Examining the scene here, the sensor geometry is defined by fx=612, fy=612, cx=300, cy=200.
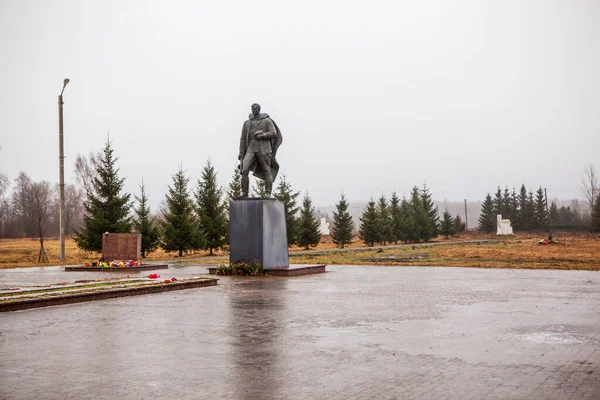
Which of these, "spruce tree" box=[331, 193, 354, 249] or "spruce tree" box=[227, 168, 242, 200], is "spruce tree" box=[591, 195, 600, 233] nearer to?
"spruce tree" box=[331, 193, 354, 249]

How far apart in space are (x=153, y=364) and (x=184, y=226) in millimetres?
27575

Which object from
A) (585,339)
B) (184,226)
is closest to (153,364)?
(585,339)

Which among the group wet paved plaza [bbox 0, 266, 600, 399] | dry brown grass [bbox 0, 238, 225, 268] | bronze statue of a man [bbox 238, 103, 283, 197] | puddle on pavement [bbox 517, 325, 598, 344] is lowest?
puddle on pavement [bbox 517, 325, 598, 344]

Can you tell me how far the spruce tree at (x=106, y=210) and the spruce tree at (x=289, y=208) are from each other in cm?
1148

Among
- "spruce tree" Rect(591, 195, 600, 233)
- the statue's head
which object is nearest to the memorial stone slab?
the statue's head

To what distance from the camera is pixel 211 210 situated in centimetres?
3566

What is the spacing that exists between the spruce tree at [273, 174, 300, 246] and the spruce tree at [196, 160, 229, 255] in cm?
476

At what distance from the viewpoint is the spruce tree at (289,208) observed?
130 feet

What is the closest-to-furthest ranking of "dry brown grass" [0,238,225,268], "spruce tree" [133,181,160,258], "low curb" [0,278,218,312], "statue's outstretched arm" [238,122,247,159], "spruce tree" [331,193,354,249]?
"low curb" [0,278,218,312], "statue's outstretched arm" [238,122,247,159], "dry brown grass" [0,238,225,268], "spruce tree" [133,181,160,258], "spruce tree" [331,193,354,249]

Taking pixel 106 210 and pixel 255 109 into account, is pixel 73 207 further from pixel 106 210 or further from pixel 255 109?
pixel 255 109

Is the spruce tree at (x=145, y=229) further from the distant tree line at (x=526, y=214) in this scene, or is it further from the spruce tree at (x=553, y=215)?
the spruce tree at (x=553, y=215)

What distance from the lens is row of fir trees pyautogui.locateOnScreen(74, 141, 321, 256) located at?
98.2 ft

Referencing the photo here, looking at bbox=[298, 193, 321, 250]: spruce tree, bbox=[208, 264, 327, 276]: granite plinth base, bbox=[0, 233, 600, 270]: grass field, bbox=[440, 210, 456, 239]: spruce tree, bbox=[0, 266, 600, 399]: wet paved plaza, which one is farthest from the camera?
bbox=[440, 210, 456, 239]: spruce tree

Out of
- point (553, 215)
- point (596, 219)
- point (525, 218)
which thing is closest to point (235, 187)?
point (596, 219)
